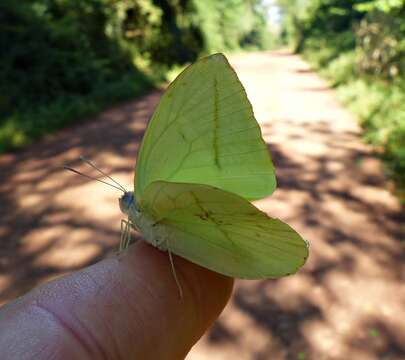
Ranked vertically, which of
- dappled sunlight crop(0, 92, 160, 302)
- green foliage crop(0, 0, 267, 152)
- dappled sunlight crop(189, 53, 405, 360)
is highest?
green foliage crop(0, 0, 267, 152)

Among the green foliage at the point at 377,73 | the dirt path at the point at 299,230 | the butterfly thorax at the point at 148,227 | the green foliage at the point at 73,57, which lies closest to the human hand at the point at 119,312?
the butterfly thorax at the point at 148,227

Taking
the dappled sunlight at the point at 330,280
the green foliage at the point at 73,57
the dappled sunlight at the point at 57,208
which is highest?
the green foliage at the point at 73,57

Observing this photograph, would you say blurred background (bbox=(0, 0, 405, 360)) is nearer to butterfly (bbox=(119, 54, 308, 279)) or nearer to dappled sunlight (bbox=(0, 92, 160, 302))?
dappled sunlight (bbox=(0, 92, 160, 302))

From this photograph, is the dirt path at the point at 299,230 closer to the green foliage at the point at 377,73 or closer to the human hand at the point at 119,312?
the green foliage at the point at 377,73

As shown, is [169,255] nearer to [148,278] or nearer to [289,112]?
[148,278]

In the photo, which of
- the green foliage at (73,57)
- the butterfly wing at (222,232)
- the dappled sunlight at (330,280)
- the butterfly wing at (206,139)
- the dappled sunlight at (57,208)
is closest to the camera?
the butterfly wing at (222,232)

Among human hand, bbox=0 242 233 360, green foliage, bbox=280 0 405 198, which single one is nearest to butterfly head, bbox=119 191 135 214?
human hand, bbox=0 242 233 360

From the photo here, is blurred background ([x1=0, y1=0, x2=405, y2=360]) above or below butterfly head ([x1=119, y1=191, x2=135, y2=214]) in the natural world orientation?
below

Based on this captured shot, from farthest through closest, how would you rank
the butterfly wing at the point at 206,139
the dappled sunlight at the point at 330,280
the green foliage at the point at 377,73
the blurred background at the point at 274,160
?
the green foliage at the point at 377,73
the blurred background at the point at 274,160
the dappled sunlight at the point at 330,280
the butterfly wing at the point at 206,139
